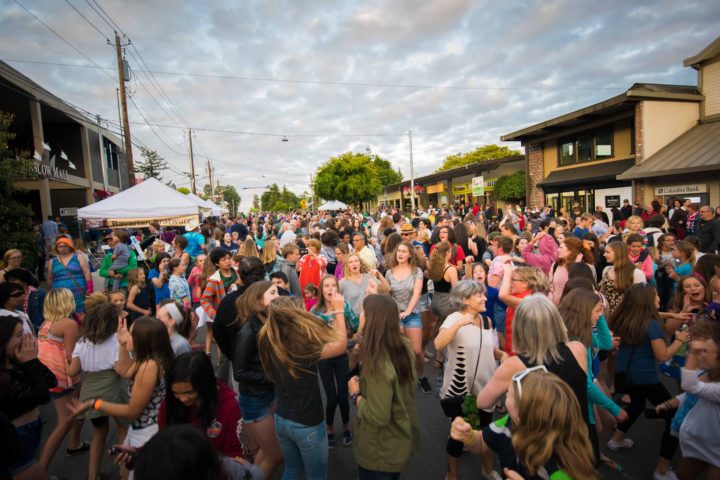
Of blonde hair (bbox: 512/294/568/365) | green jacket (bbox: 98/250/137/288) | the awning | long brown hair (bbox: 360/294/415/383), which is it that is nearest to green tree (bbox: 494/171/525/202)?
the awning

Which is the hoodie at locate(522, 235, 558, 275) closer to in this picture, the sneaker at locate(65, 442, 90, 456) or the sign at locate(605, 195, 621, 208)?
the sneaker at locate(65, 442, 90, 456)

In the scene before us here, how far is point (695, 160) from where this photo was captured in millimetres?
13578

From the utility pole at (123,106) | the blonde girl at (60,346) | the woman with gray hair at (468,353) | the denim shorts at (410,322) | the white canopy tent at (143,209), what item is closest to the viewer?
the woman with gray hair at (468,353)

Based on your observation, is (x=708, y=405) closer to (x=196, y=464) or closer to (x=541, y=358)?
(x=541, y=358)

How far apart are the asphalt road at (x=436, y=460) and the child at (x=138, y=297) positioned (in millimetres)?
1952

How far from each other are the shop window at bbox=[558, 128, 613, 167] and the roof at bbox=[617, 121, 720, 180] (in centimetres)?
257

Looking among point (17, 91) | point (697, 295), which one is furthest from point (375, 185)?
point (697, 295)

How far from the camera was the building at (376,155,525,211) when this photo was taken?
28.2m

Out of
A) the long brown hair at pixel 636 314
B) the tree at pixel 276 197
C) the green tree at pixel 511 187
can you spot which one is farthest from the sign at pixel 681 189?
the tree at pixel 276 197

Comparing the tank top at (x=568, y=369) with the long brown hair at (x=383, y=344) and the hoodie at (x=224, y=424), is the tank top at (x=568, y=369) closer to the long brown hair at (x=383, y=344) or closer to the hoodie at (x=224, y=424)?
the long brown hair at (x=383, y=344)

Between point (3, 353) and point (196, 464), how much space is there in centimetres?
207

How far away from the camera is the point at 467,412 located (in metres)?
2.74

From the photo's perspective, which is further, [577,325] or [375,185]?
[375,185]

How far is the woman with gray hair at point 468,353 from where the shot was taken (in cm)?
310
